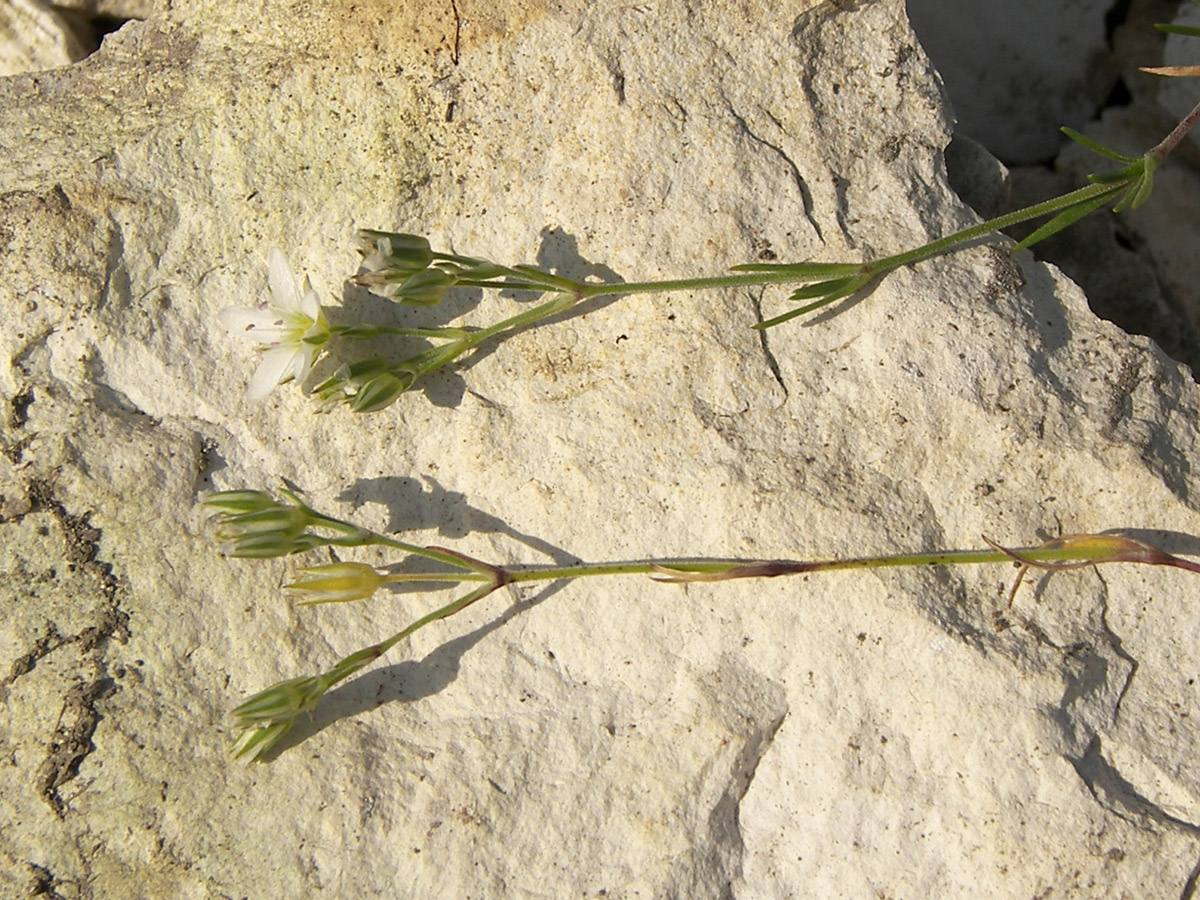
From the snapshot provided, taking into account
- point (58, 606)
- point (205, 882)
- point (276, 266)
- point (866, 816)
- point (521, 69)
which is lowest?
point (205, 882)

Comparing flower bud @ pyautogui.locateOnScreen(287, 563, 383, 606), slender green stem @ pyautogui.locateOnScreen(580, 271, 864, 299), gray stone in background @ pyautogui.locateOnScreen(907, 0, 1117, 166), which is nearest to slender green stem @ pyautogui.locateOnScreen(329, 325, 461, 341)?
slender green stem @ pyautogui.locateOnScreen(580, 271, 864, 299)

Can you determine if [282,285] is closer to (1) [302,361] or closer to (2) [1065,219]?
(1) [302,361]

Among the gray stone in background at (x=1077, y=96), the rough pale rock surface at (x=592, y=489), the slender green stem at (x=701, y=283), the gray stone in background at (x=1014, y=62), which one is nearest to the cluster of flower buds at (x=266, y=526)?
the rough pale rock surface at (x=592, y=489)

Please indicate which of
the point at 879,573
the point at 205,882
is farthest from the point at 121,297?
the point at 879,573

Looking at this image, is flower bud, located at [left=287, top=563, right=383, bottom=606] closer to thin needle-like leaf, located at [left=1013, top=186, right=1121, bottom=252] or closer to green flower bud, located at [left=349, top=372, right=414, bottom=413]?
green flower bud, located at [left=349, top=372, right=414, bottom=413]

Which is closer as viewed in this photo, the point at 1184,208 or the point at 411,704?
the point at 411,704

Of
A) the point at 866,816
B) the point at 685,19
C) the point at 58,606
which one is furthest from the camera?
the point at 685,19

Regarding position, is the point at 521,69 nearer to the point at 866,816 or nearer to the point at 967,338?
the point at 967,338
